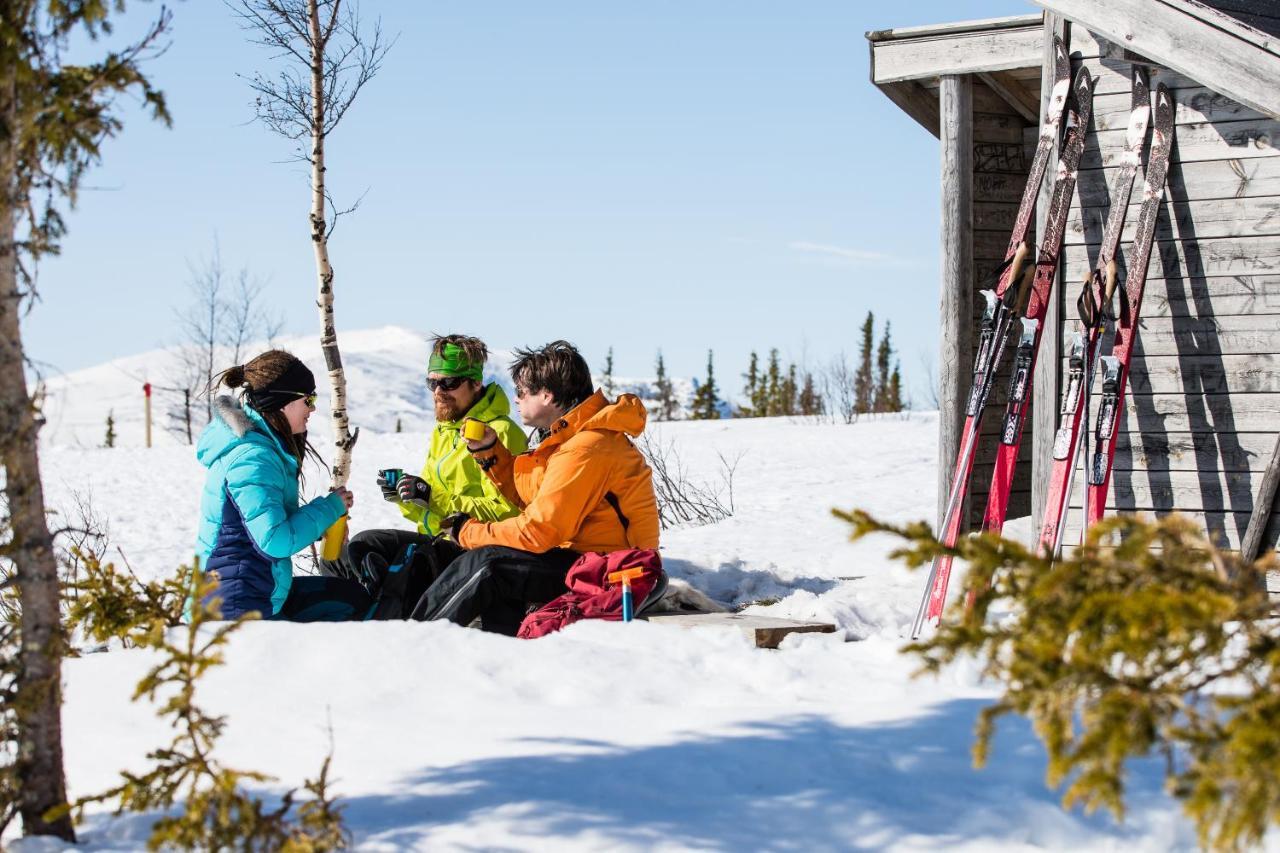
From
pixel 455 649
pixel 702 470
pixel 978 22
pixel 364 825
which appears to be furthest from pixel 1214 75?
pixel 702 470

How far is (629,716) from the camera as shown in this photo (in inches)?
139

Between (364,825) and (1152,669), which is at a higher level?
(1152,669)

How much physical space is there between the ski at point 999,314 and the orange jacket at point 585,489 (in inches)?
49.5

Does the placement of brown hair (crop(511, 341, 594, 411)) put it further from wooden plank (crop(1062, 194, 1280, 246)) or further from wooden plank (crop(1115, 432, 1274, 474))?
wooden plank (crop(1115, 432, 1274, 474))

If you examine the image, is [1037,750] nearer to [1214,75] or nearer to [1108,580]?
[1108,580]

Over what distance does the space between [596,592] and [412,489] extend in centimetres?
114

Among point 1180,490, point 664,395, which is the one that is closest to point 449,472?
point 1180,490

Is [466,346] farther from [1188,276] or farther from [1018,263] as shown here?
[1188,276]

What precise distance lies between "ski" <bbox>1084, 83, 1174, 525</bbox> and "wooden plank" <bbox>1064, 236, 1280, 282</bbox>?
0.57ft

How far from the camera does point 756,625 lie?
16.9ft

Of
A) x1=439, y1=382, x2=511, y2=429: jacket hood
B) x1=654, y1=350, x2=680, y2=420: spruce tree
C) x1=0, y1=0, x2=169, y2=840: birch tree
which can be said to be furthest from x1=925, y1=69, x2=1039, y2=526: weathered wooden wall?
x1=654, y1=350, x2=680, y2=420: spruce tree

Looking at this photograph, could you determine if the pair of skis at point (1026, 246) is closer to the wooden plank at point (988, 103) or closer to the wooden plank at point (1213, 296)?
the wooden plank at point (1213, 296)

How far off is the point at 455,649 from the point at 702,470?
11.4 meters

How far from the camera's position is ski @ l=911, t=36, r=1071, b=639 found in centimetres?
555
